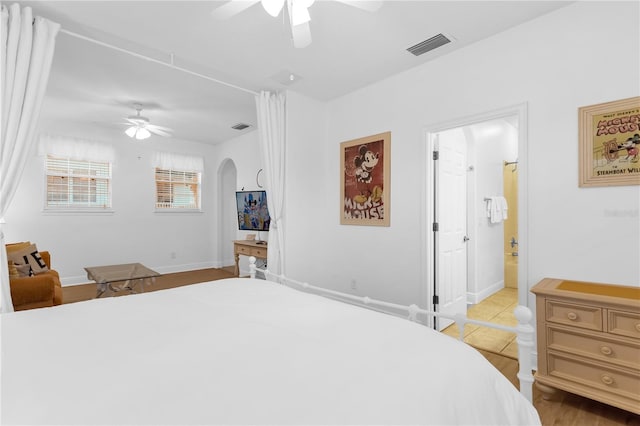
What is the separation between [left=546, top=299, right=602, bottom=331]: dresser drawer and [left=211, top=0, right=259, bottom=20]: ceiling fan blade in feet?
8.47

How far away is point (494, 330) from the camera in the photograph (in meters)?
3.28

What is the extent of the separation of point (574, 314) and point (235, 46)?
323 centimetres

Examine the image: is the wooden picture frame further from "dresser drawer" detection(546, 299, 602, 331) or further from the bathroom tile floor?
the bathroom tile floor

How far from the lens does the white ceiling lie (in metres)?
2.29

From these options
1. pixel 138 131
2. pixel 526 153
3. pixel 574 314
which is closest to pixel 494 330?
pixel 574 314

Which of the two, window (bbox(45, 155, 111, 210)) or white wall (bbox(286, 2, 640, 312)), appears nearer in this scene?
white wall (bbox(286, 2, 640, 312))

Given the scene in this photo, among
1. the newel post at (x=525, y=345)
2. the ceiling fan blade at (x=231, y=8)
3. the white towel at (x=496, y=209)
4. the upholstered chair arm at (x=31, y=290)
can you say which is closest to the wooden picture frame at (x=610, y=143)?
the newel post at (x=525, y=345)

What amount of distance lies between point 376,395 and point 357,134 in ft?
10.7

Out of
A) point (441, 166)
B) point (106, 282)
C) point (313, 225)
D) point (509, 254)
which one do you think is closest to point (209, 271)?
point (106, 282)

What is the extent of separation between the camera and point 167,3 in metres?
2.20

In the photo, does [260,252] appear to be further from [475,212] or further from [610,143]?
[610,143]

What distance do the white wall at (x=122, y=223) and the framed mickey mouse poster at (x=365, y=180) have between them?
3.88m

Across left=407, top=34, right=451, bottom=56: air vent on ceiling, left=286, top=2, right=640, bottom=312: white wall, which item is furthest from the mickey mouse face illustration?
left=407, top=34, right=451, bottom=56: air vent on ceiling

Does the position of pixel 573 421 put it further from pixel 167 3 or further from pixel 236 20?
pixel 167 3
